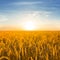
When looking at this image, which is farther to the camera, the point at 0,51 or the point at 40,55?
the point at 0,51

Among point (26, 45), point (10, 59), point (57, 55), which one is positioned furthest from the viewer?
point (26, 45)

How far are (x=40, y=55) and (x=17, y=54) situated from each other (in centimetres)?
48

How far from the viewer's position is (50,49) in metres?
4.10

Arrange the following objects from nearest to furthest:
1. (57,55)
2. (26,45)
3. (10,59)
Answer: (10,59)
(57,55)
(26,45)

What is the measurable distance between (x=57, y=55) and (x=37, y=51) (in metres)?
0.43

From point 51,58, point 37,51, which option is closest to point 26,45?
point 37,51

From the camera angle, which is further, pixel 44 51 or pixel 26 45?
pixel 26 45

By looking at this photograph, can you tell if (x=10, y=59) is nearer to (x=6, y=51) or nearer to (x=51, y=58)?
(x=6, y=51)

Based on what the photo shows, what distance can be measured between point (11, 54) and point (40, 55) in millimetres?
586

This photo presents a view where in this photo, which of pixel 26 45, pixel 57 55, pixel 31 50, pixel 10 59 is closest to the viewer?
pixel 10 59

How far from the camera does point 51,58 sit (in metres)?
3.71

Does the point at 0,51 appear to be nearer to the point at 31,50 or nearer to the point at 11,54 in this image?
the point at 11,54

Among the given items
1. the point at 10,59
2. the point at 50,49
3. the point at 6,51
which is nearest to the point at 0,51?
the point at 6,51

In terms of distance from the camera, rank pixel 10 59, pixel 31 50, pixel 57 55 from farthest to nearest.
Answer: pixel 31 50, pixel 57 55, pixel 10 59
